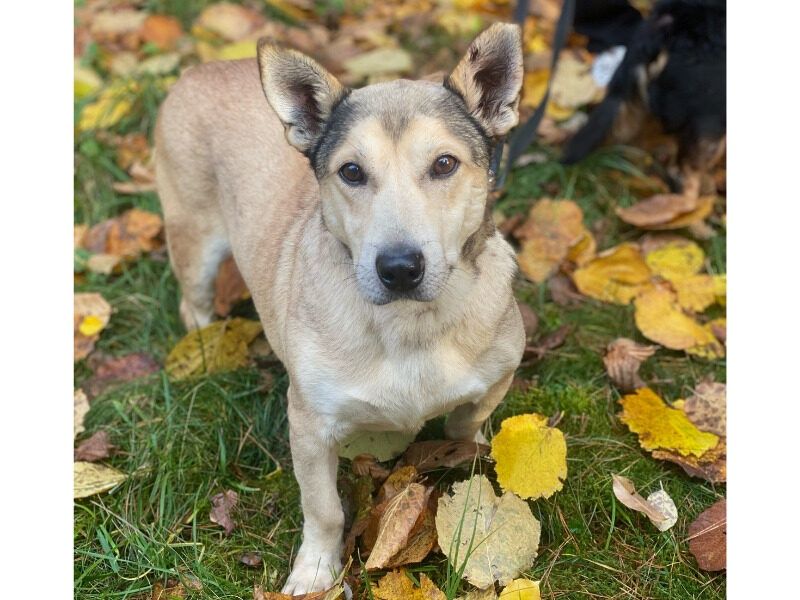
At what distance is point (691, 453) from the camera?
3.84 m

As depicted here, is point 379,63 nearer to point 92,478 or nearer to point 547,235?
point 547,235

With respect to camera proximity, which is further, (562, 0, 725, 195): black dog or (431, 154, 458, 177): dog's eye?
(562, 0, 725, 195): black dog

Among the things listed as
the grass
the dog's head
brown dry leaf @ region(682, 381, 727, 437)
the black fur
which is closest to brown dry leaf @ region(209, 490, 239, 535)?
the grass

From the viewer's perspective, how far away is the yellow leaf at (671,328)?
14.8 feet

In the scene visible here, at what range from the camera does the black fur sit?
5.41 meters

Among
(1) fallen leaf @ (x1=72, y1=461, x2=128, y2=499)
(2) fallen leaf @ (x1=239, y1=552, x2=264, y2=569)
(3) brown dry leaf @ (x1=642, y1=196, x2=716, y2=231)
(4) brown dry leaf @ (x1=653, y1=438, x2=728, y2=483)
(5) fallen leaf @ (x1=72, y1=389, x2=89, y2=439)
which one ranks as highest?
(3) brown dry leaf @ (x1=642, y1=196, x2=716, y2=231)

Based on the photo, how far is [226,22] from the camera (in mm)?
7406

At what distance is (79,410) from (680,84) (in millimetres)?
4027

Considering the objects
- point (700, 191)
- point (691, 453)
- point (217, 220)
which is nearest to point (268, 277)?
point (217, 220)

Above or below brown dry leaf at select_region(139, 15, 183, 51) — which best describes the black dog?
above

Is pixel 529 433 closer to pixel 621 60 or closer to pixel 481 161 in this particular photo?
pixel 481 161

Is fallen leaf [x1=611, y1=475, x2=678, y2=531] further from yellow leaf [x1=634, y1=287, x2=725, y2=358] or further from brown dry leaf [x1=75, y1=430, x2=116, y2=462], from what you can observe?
brown dry leaf [x1=75, y1=430, x2=116, y2=462]

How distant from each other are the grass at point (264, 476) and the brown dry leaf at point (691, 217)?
176mm

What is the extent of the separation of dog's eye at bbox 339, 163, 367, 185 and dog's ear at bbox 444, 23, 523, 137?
484 millimetres
